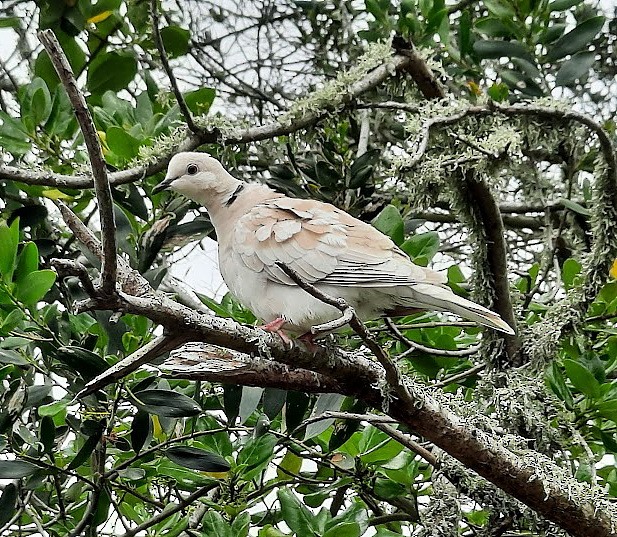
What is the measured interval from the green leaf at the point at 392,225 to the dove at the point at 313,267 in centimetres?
17

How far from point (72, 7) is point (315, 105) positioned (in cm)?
49

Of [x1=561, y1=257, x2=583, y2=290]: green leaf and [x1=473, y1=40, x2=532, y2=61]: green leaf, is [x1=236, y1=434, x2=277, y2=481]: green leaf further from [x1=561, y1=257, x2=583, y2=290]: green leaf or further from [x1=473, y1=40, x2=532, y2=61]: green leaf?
[x1=473, y1=40, x2=532, y2=61]: green leaf

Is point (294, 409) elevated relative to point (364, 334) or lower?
lower

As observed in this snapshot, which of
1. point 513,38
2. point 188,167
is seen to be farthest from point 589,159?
point 188,167

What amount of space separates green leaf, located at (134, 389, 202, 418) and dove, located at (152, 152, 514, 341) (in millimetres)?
150

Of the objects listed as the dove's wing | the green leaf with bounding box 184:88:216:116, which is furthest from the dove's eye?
the green leaf with bounding box 184:88:216:116

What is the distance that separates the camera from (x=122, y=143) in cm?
132

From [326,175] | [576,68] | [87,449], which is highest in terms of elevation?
[576,68]

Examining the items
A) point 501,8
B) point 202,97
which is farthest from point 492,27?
point 202,97

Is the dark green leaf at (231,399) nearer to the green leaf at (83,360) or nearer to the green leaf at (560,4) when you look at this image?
the green leaf at (83,360)

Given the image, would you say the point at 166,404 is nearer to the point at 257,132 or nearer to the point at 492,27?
the point at 257,132

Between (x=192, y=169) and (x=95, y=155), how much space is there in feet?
1.92

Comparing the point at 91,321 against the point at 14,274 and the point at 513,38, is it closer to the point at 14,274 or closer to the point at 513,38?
the point at 14,274

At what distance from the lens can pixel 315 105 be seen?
1.34 meters
